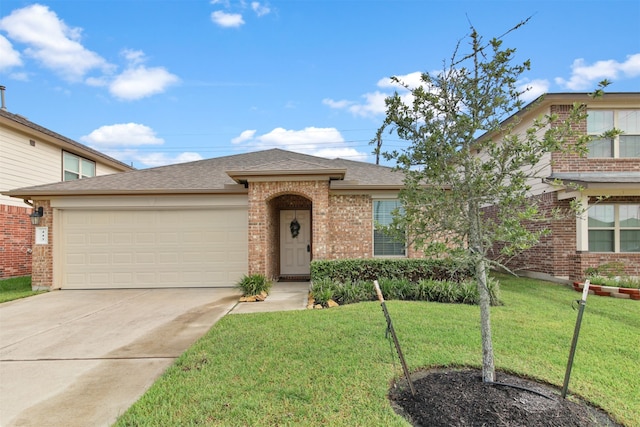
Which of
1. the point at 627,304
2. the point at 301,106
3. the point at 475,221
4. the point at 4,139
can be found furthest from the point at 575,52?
the point at 4,139

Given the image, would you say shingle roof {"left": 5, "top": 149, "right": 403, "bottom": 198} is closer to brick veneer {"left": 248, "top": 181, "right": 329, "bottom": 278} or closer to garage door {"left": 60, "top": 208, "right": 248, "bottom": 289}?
brick veneer {"left": 248, "top": 181, "right": 329, "bottom": 278}

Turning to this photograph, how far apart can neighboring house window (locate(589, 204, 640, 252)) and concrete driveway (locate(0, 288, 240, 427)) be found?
35.5ft

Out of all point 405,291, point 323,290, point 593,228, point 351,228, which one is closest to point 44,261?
point 323,290

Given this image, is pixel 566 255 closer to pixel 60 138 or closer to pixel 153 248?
pixel 153 248

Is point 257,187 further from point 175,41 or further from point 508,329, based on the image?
point 175,41

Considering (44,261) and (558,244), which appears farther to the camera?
(558,244)

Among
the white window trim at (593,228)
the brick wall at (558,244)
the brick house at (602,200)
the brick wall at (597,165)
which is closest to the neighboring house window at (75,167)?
the brick wall at (558,244)

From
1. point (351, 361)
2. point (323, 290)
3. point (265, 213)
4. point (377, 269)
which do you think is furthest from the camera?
point (265, 213)

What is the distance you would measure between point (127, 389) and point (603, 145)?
1346 cm

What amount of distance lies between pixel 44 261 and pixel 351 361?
964 centimetres

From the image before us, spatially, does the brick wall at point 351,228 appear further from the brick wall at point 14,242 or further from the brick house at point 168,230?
the brick wall at point 14,242

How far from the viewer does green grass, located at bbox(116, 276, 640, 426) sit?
9.68 ft

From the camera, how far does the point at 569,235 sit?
395 inches

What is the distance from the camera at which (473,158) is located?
319cm
